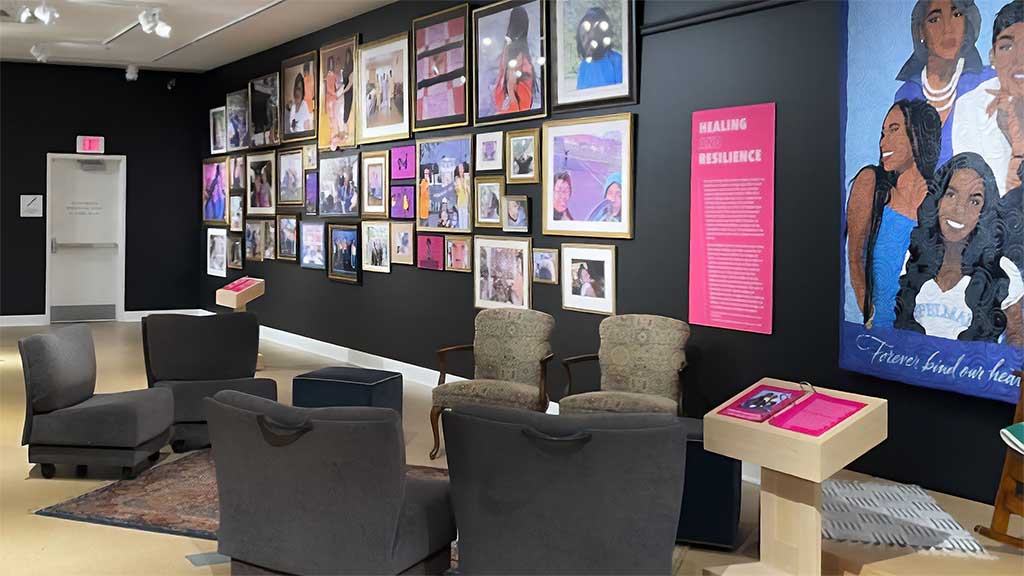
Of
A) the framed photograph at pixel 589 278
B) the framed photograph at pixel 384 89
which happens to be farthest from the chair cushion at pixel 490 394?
the framed photograph at pixel 384 89

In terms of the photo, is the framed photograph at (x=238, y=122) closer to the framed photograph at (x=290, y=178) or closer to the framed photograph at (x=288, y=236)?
the framed photograph at (x=290, y=178)

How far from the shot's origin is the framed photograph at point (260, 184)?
12281 mm

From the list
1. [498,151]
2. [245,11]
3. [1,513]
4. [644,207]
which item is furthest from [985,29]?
[245,11]

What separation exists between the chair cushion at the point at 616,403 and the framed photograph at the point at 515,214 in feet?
8.04

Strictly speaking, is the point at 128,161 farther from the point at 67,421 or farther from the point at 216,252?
the point at 67,421

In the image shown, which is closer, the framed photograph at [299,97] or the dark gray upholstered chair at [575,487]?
the dark gray upholstered chair at [575,487]

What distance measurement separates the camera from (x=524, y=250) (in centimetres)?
775

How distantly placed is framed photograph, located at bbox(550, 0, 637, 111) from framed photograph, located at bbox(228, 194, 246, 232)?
7.30m

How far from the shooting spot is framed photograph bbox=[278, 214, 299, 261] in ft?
38.4

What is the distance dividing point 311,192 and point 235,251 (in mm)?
2784

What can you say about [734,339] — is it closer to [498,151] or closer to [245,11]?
[498,151]

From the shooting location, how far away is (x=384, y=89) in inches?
378

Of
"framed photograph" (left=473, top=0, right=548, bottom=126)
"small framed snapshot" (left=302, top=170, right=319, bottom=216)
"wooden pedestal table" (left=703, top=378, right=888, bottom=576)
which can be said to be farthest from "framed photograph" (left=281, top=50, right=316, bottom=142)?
"wooden pedestal table" (left=703, top=378, right=888, bottom=576)

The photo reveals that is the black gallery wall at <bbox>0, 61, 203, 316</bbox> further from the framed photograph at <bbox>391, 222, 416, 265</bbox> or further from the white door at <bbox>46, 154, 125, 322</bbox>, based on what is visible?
the framed photograph at <bbox>391, 222, 416, 265</bbox>
